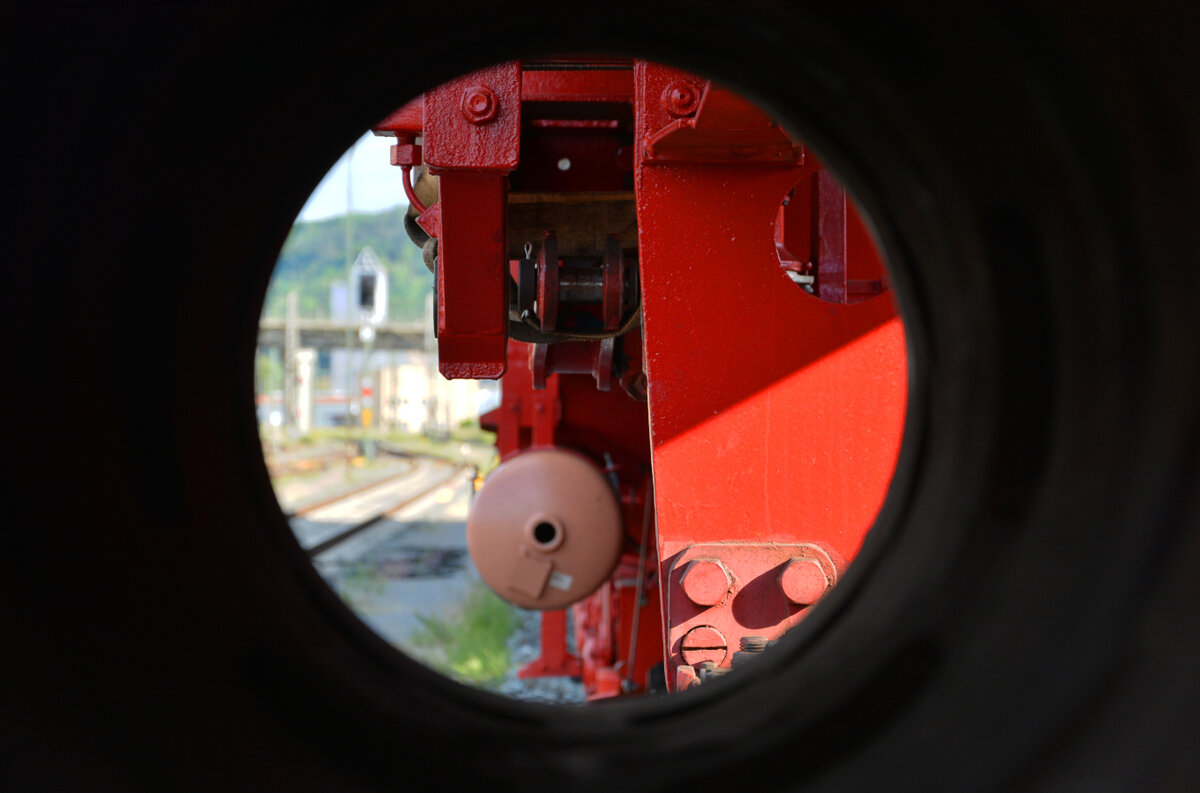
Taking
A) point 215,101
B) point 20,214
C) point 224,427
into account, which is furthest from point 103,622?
point 215,101

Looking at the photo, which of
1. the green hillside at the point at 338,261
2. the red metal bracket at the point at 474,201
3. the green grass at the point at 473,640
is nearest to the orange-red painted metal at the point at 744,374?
the red metal bracket at the point at 474,201

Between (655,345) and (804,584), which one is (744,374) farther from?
(804,584)

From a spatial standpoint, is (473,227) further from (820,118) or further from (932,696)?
(932,696)

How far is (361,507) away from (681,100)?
1271 centimetres

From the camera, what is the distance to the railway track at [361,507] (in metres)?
10.8

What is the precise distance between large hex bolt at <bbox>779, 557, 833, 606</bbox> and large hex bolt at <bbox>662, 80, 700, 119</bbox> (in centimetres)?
100

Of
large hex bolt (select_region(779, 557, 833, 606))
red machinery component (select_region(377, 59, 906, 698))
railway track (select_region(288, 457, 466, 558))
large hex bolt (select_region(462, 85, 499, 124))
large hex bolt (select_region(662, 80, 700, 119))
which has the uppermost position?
large hex bolt (select_region(462, 85, 499, 124))

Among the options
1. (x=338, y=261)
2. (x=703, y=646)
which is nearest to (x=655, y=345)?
(x=703, y=646)

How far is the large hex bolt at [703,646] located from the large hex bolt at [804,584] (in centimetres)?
17

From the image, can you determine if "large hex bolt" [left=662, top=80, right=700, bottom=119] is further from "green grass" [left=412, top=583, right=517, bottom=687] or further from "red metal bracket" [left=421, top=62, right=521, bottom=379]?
"green grass" [left=412, top=583, right=517, bottom=687]

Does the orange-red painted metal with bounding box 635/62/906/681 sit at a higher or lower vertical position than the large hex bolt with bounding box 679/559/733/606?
higher

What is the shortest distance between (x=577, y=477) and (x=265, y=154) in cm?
318

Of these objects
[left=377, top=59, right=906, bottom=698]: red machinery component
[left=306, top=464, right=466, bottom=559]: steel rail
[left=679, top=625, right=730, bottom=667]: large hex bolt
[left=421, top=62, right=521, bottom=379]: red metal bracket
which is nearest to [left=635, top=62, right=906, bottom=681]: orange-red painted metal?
[left=377, top=59, right=906, bottom=698]: red machinery component

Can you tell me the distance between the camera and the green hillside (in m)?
77.8
